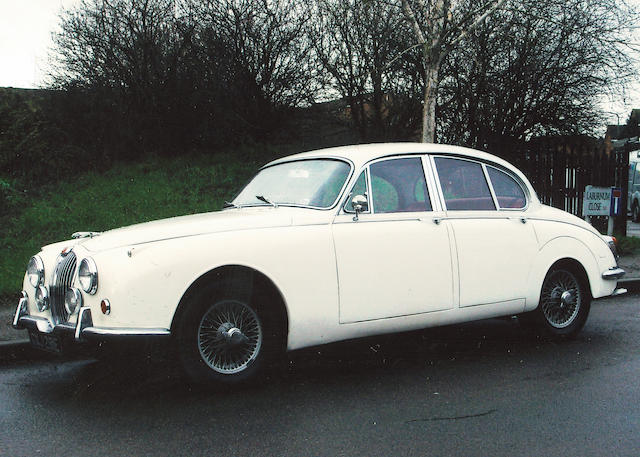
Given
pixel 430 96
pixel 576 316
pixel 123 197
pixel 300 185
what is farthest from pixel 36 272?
pixel 430 96

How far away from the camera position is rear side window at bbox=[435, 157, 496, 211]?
19.0 feet

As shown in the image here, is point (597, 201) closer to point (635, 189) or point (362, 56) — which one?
point (362, 56)

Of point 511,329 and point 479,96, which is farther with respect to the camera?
point 479,96

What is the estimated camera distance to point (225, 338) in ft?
15.2

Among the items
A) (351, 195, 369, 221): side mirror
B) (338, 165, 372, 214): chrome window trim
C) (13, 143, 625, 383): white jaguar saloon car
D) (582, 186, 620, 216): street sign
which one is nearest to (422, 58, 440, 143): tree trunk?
(582, 186, 620, 216): street sign

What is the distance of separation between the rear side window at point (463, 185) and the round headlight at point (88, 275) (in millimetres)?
2788

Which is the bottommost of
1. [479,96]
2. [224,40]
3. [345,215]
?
[345,215]

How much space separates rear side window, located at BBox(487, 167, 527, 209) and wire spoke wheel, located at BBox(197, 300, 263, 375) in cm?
257

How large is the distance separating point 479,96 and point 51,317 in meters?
14.9

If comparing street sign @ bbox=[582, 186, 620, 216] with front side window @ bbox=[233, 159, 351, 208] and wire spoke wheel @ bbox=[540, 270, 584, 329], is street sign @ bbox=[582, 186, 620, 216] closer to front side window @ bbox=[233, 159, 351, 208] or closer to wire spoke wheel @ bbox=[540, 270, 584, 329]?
wire spoke wheel @ bbox=[540, 270, 584, 329]

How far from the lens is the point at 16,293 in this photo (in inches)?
322

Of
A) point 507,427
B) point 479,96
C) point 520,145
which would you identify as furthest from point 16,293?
point 479,96

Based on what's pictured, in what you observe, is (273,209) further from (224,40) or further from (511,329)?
(224,40)

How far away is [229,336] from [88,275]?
3.18 ft
